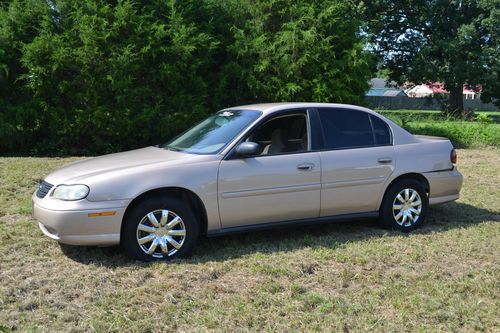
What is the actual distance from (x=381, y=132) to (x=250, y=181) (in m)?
1.90

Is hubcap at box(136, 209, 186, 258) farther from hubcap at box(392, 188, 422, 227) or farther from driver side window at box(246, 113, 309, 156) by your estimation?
hubcap at box(392, 188, 422, 227)

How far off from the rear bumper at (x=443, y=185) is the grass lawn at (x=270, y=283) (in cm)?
38

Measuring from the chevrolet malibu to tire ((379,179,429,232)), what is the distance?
0.01 m

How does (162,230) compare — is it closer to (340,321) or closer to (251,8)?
(340,321)

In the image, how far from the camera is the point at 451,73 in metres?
27.1

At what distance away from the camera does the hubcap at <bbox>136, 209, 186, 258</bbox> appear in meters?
4.88

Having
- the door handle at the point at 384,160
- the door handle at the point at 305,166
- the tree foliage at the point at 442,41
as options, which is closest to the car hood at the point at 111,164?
the door handle at the point at 305,166

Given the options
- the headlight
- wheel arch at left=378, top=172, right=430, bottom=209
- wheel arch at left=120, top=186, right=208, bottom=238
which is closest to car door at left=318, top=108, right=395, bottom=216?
wheel arch at left=378, top=172, right=430, bottom=209

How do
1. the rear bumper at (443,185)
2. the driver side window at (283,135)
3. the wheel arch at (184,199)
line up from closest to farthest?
the wheel arch at (184,199), the driver side window at (283,135), the rear bumper at (443,185)

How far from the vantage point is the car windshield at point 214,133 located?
545cm

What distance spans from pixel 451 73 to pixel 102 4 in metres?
21.2

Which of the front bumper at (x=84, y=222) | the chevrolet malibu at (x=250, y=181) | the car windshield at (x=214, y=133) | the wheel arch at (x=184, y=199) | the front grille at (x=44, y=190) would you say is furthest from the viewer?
the car windshield at (x=214, y=133)

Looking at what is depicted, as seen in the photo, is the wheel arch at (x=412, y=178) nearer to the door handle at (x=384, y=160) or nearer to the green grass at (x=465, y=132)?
the door handle at (x=384, y=160)

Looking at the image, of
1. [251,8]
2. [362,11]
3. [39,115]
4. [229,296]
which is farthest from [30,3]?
[362,11]
